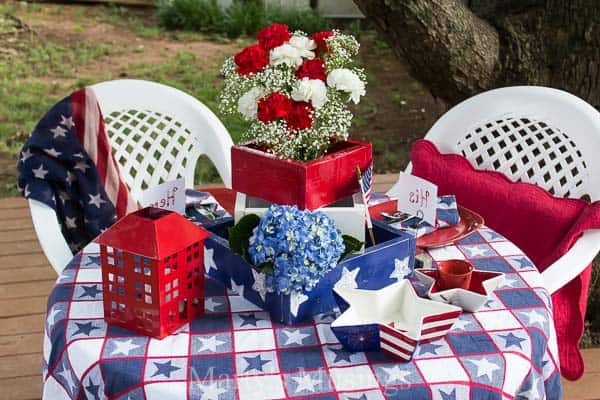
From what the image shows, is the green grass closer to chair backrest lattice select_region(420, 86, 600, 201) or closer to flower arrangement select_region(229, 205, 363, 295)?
chair backrest lattice select_region(420, 86, 600, 201)

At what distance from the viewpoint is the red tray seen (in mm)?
1798

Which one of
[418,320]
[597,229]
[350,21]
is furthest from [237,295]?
[350,21]

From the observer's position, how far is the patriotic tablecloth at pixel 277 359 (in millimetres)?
1284

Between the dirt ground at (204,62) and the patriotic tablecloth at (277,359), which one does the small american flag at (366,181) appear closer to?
the patriotic tablecloth at (277,359)

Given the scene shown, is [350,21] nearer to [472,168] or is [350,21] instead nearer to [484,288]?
[472,168]

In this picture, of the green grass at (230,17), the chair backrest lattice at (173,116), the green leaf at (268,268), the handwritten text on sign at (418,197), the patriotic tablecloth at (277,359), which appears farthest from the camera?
the green grass at (230,17)

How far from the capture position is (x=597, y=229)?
6.46ft

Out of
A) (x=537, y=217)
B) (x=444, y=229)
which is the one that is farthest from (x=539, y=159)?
(x=444, y=229)

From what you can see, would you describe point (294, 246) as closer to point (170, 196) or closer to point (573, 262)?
point (170, 196)

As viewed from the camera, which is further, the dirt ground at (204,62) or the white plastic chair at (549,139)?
the dirt ground at (204,62)

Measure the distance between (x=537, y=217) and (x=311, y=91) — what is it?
930 millimetres

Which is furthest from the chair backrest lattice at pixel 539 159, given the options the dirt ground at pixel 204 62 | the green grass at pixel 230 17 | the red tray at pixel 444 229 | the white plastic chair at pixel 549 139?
the green grass at pixel 230 17

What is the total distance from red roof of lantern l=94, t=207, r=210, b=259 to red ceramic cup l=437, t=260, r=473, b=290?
509 millimetres

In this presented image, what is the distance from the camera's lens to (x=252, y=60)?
150 centimetres
